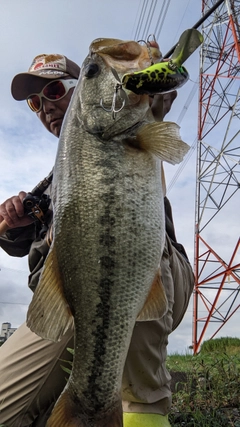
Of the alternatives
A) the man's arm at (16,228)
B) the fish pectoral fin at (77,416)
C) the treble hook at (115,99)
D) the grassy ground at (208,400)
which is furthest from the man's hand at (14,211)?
the grassy ground at (208,400)

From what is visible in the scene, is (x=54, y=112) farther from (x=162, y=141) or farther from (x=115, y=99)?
(x=162, y=141)

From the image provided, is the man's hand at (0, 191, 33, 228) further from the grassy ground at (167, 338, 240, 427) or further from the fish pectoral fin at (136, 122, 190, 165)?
the grassy ground at (167, 338, 240, 427)

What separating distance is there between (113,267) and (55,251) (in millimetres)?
272

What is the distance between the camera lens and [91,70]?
7.15 ft

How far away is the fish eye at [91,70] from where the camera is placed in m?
2.17

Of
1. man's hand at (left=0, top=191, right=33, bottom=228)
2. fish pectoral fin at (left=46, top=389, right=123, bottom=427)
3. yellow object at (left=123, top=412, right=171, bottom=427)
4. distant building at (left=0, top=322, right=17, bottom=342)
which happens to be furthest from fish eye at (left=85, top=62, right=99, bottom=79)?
distant building at (left=0, top=322, right=17, bottom=342)

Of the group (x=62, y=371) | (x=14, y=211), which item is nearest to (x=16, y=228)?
(x=14, y=211)

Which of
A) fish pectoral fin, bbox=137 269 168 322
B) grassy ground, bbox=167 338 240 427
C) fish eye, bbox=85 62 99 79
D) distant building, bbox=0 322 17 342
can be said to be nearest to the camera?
fish pectoral fin, bbox=137 269 168 322

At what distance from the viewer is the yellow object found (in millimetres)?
2484

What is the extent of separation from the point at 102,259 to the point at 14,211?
1297 mm

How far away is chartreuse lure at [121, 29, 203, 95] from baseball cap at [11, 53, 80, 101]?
1.98 m

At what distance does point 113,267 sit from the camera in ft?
5.83

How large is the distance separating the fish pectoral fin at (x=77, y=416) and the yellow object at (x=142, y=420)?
799 millimetres

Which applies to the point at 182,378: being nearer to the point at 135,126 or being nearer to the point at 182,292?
the point at 182,292
